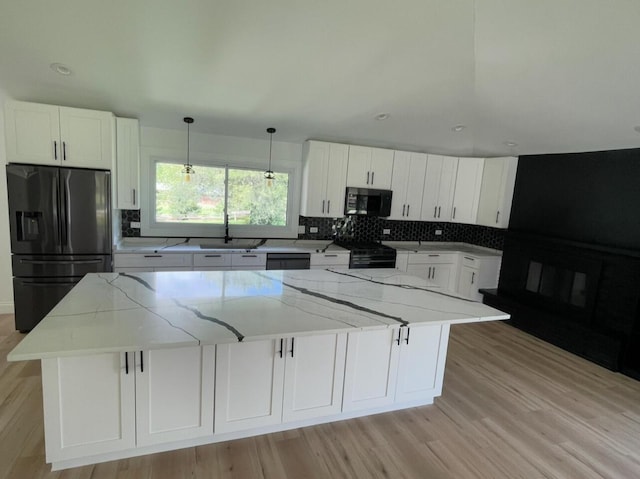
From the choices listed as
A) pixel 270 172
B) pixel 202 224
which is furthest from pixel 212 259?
pixel 270 172

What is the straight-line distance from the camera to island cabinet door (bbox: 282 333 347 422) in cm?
213

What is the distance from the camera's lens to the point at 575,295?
12.8 ft

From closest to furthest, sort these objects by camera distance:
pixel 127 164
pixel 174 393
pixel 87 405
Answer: pixel 87 405
pixel 174 393
pixel 127 164

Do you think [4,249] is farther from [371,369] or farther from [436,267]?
[436,267]

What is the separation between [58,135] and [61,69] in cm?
81

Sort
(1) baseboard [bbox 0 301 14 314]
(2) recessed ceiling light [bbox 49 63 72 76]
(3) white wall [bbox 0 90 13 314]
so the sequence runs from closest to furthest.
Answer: (2) recessed ceiling light [bbox 49 63 72 76]
(3) white wall [bbox 0 90 13 314]
(1) baseboard [bbox 0 301 14 314]

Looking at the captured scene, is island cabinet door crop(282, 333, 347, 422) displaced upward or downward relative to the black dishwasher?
downward

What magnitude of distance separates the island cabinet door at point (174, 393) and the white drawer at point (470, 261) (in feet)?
13.6

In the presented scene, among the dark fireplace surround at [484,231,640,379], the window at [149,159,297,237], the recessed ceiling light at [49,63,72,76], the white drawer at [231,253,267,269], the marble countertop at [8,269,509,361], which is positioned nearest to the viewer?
the marble countertop at [8,269,509,361]

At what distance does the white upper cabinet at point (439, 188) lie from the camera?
16.8 feet

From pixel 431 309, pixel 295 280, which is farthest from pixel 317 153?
pixel 431 309

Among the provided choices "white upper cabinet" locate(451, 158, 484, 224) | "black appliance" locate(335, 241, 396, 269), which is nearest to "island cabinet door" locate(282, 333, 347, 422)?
"black appliance" locate(335, 241, 396, 269)

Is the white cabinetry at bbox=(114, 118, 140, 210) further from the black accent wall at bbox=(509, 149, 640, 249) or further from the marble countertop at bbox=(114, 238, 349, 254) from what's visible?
the black accent wall at bbox=(509, 149, 640, 249)

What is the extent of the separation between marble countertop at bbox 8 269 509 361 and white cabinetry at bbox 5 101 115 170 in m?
1.53
